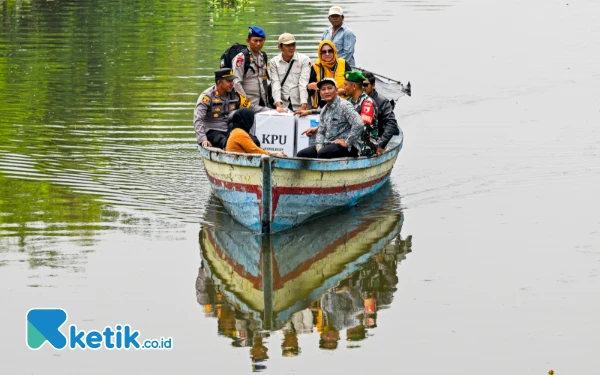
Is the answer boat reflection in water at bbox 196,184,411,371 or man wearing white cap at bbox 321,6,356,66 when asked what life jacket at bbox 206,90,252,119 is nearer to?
boat reflection in water at bbox 196,184,411,371

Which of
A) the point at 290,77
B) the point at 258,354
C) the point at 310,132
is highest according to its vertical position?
the point at 290,77

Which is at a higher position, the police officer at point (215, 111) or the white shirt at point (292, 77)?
the white shirt at point (292, 77)

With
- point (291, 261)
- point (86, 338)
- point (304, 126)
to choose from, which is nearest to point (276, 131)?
point (304, 126)

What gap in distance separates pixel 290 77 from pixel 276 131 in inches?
43.7

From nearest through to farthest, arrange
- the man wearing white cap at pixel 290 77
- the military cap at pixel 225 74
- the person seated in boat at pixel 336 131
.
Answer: the person seated in boat at pixel 336 131 < the military cap at pixel 225 74 < the man wearing white cap at pixel 290 77

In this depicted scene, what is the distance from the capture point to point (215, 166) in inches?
540

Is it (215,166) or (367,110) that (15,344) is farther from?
(367,110)

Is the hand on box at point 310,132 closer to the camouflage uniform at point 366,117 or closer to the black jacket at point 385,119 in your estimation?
the camouflage uniform at point 366,117

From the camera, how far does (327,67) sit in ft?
50.3

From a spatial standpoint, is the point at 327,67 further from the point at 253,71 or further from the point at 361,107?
the point at 361,107

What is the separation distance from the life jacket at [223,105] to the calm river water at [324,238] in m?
1.19

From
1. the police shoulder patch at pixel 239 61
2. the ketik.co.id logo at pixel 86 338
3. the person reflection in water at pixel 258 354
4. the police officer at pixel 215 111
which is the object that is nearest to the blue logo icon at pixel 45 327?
the ketik.co.id logo at pixel 86 338

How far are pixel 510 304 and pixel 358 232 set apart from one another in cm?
323

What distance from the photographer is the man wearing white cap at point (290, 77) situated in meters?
15.0
